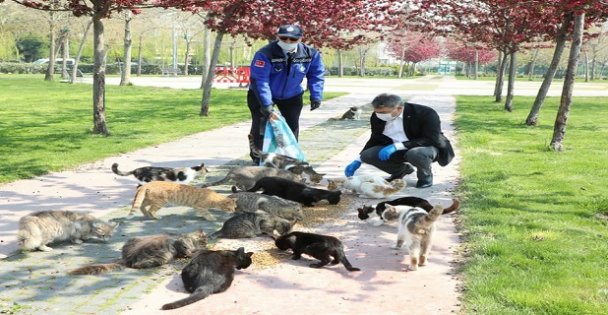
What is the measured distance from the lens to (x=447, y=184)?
27.1ft

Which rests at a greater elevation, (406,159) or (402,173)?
(406,159)

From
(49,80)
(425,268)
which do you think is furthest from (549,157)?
(49,80)

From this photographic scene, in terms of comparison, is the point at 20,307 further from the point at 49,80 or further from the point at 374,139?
the point at 49,80

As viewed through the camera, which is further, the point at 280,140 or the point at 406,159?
the point at 280,140

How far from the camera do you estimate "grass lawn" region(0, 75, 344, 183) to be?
976cm

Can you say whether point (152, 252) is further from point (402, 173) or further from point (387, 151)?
point (402, 173)

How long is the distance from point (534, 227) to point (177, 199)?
12.0 ft

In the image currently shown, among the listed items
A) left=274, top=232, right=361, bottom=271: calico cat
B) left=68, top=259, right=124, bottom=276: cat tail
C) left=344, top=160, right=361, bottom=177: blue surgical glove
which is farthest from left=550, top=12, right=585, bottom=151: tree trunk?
left=68, top=259, right=124, bottom=276: cat tail

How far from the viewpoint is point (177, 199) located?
6188 millimetres

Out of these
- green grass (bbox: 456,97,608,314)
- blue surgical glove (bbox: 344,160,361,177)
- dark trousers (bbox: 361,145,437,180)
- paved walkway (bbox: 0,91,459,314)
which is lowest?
paved walkway (bbox: 0,91,459,314)

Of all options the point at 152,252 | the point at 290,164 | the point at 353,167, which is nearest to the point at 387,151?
the point at 353,167

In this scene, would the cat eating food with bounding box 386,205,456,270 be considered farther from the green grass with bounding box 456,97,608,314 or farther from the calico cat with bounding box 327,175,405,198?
the calico cat with bounding box 327,175,405,198

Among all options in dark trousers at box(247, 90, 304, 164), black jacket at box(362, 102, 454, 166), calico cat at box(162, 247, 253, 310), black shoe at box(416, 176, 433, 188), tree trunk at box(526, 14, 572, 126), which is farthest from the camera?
tree trunk at box(526, 14, 572, 126)

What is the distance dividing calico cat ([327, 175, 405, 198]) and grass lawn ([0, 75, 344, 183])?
181 inches
